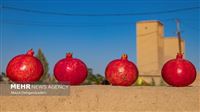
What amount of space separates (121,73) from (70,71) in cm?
70

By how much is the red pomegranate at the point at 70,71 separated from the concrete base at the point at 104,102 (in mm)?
767

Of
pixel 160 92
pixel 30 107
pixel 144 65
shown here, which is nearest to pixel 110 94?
pixel 160 92

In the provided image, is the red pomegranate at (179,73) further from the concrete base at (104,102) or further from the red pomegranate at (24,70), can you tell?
the red pomegranate at (24,70)

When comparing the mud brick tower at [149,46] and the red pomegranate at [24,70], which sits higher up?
the mud brick tower at [149,46]

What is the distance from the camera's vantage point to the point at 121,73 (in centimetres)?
578

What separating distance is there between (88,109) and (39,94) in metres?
0.63

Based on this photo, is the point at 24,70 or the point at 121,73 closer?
the point at 24,70

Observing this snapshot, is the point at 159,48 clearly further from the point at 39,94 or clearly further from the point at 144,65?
the point at 39,94

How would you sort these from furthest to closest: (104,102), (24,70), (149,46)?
1. (149,46)
2. (24,70)
3. (104,102)

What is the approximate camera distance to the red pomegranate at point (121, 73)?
19.0 feet

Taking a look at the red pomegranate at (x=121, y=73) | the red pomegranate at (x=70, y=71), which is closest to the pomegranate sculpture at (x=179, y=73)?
the red pomegranate at (x=121, y=73)

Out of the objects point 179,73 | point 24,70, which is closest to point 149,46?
point 179,73

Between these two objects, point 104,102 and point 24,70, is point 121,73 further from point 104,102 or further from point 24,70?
point 24,70

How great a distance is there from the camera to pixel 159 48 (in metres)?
33.0
